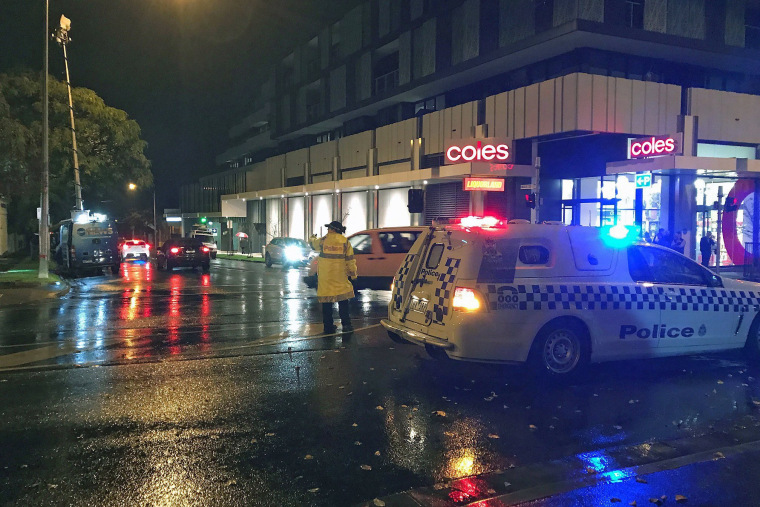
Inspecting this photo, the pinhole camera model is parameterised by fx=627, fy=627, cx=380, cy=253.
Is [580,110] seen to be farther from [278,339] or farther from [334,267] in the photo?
[278,339]

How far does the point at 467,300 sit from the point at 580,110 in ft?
57.8

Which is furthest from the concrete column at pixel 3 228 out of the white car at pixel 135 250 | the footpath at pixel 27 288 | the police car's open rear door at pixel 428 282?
the police car's open rear door at pixel 428 282

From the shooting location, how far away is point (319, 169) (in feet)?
144

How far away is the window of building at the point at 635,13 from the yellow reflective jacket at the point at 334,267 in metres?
17.9

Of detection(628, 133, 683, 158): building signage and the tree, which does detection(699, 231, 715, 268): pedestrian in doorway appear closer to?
detection(628, 133, 683, 158): building signage

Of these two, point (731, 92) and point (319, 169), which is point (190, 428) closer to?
point (731, 92)

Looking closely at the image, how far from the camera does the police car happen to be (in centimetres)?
688

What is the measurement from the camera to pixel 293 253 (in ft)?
103

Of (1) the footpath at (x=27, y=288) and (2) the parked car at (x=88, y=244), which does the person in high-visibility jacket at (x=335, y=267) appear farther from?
(2) the parked car at (x=88, y=244)

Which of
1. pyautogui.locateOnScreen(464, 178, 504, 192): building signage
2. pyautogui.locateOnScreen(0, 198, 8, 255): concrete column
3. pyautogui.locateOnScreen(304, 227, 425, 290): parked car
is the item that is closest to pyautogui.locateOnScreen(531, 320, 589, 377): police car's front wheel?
pyautogui.locateOnScreen(304, 227, 425, 290): parked car

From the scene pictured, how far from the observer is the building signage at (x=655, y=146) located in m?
21.7

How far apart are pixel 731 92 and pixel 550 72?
7.43 meters

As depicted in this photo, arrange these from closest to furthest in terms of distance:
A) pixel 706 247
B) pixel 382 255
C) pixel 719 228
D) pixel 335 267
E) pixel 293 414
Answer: pixel 293 414 < pixel 335 267 < pixel 382 255 < pixel 706 247 < pixel 719 228

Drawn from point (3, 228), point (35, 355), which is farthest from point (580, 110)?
point (3, 228)
